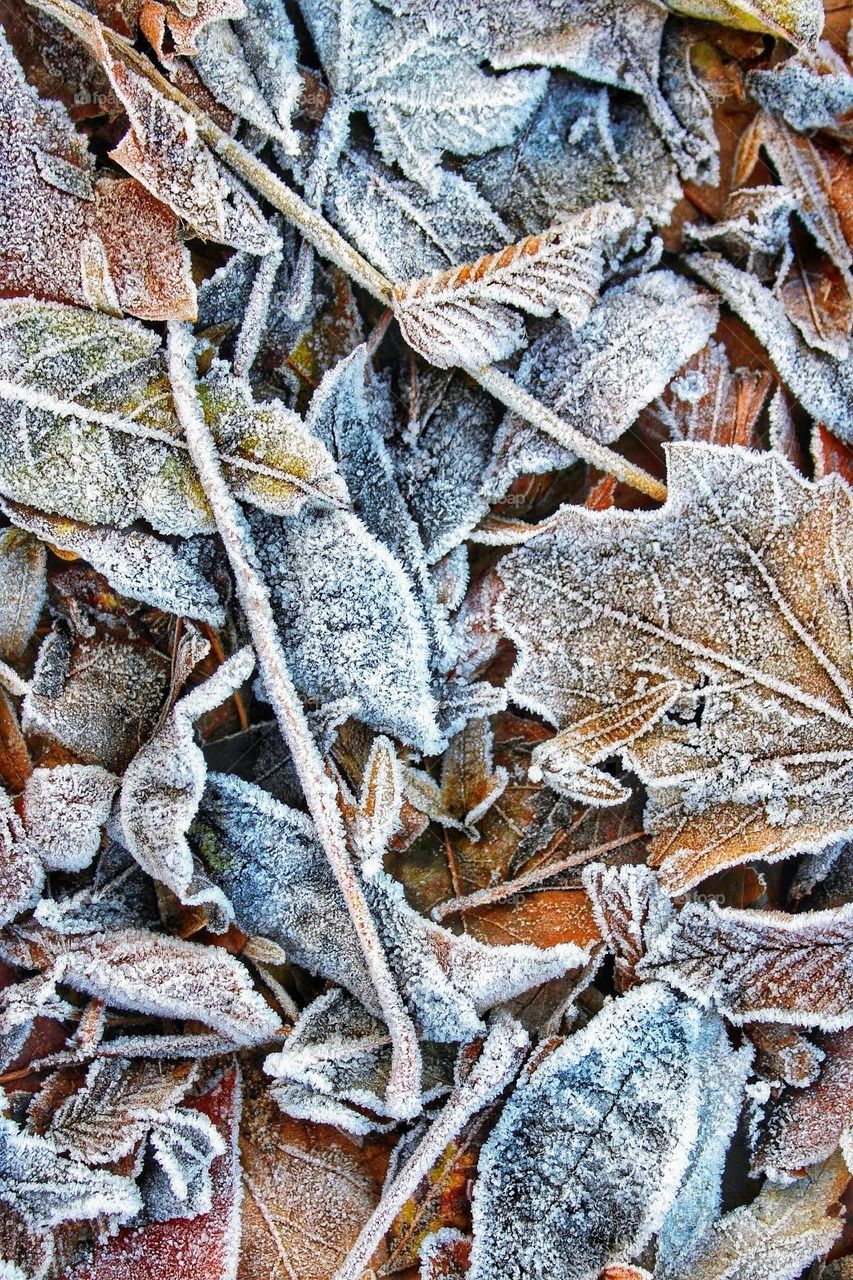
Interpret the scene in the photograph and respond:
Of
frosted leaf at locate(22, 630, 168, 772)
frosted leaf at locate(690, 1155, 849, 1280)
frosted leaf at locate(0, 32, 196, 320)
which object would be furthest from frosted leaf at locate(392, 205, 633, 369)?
frosted leaf at locate(690, 1155, 849, 1280)

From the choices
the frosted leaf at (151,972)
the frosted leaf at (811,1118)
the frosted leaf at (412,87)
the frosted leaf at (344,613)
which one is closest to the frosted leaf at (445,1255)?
the frosted leaf at (151,972)

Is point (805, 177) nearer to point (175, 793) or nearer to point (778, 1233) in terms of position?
point (175, 793)

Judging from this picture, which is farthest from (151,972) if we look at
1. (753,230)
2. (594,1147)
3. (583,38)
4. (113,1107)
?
(583,38)

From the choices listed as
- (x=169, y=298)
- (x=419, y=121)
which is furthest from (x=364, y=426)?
(x=419, y=121)

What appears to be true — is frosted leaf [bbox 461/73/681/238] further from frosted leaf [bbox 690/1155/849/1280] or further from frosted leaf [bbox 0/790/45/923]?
frosted leaf [bbox 690/1155/849/1280]

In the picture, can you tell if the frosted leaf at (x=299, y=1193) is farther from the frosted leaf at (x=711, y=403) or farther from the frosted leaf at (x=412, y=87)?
the frosted leaf at (x=412, y=87)
